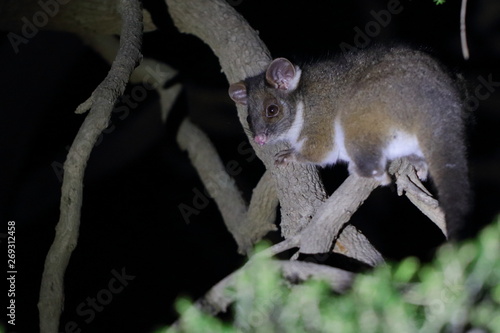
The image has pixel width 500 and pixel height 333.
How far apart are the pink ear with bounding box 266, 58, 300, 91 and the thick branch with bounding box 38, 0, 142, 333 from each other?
0.96m

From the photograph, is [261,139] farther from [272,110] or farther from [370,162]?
[370,162]

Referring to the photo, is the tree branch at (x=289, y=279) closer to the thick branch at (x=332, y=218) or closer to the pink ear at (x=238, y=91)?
the thick branch at (x=332, y=218)

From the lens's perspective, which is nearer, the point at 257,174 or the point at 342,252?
the point at 342,252

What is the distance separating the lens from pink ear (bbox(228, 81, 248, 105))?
422 centimetres

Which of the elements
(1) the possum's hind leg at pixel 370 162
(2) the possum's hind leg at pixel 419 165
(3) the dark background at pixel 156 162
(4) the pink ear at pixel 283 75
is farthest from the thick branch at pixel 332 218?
(3) the dark background at pixel 156 162

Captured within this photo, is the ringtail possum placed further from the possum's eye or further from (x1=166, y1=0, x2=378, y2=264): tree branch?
(x1=166, y1=0, x2=378, y2=264): tree branch

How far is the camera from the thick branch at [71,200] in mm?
3350

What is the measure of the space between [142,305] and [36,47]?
2.61m

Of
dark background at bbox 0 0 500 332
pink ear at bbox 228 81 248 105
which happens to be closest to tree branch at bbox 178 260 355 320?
pink ear at bbox 228 81 248 105

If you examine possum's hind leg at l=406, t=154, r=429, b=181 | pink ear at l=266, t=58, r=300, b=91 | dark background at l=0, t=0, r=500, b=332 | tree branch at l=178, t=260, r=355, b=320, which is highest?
tree branch at l=178, t=260, r=355, b=320

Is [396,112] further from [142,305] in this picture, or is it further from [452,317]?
[142,305]

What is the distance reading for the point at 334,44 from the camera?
621cm

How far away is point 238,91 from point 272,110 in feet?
1.09

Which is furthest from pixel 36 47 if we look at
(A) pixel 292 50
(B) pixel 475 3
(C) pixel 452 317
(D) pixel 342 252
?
(C) pixel 452 317
